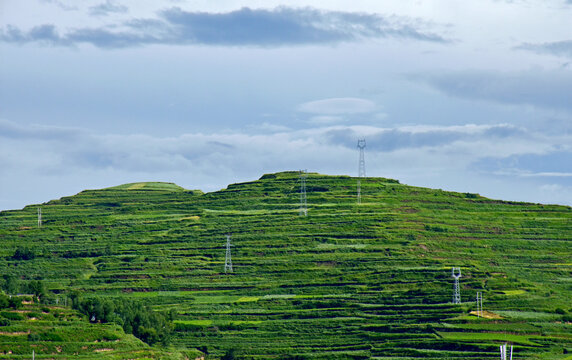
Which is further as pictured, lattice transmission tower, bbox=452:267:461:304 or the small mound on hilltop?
the small mound on hilltop

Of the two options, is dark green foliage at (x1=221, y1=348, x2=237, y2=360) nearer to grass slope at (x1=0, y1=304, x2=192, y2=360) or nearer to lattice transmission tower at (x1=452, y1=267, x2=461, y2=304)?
grass slope at (x1=0, y1=304, x2=192, y2=360)

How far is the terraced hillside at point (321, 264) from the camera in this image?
100750 millimetres

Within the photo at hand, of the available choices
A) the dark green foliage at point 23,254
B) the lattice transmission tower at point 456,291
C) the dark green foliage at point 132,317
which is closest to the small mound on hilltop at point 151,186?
the dark green foliage at point 23,254

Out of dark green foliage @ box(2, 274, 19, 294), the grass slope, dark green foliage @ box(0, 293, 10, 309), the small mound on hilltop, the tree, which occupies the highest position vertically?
the small mound on hilltop

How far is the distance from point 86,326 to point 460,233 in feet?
189

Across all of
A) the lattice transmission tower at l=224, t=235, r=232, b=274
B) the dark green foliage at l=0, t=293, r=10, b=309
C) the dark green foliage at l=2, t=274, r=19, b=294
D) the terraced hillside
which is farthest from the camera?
the lattice transmission tower at l=224, t=235, r=232, b=274

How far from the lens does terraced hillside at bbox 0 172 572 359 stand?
101 meters

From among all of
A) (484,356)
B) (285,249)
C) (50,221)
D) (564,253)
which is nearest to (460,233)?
(564,253)

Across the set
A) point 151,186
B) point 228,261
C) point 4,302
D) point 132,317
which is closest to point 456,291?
point 132,317

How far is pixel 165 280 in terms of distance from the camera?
124062mm

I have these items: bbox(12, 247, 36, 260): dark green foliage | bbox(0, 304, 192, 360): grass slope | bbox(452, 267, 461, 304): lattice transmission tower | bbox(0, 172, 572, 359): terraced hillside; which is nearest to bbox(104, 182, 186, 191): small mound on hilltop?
bbox(0, 172, 572, 359): terraced hillside

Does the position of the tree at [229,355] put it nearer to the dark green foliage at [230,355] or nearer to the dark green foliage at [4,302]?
the dark green foliage at [230,355]

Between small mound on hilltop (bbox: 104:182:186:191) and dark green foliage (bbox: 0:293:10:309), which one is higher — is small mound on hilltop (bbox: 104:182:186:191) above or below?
above

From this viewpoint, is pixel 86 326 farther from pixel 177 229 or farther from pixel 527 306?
pixel 177 229
